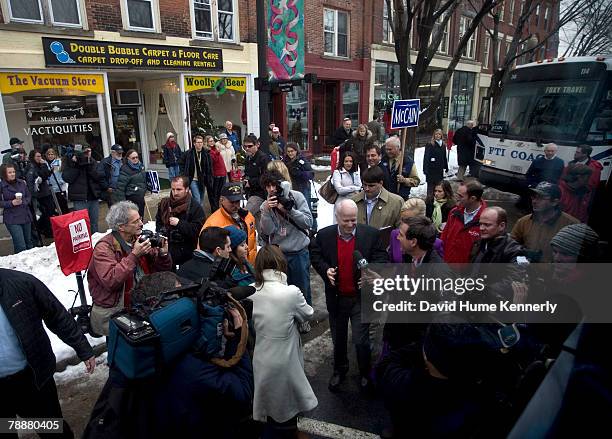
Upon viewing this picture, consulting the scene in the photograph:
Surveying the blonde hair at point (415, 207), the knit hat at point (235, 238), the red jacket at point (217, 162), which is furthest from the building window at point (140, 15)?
the blonde hair at point (415, 207)

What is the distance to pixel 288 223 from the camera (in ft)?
15.0

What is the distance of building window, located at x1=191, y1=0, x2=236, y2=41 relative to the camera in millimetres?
12648

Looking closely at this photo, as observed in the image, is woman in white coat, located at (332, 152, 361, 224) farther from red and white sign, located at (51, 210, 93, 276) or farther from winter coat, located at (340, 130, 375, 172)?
red and white sign, located at (51, 210, 93, 276)

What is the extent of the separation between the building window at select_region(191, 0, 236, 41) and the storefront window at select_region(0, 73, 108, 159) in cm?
366

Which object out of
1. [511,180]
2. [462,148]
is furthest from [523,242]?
[462,148]

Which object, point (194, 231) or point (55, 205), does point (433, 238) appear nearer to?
point (194, 231)

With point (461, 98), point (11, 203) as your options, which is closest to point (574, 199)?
point (11, 203)

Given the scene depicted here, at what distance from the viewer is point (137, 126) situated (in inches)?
547

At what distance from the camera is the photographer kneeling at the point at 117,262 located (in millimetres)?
3219

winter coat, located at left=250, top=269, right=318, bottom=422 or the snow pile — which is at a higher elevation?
winter coat, located at left=250, top=269, right=318, bottom=422

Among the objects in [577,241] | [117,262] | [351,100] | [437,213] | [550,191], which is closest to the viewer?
[577,241]

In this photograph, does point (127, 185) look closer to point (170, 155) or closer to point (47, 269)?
point (47, 269)

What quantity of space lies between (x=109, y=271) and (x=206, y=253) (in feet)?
2.56

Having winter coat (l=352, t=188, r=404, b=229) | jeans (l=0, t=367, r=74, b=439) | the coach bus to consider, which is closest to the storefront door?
the coach bus
